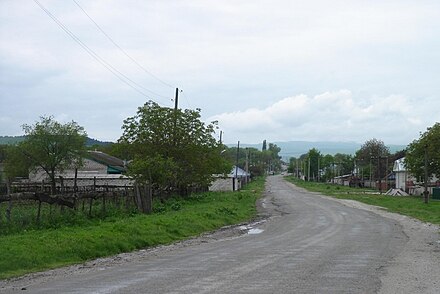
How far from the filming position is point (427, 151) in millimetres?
58750

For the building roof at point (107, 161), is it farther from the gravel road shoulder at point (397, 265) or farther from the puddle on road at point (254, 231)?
the gravel road shoulder at point (397, 265)

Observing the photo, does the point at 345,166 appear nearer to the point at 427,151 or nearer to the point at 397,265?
the point at 427,151

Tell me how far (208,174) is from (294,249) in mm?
28567

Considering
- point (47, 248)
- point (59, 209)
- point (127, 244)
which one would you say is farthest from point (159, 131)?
point (47, 248)

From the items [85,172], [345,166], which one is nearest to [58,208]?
[85,172]

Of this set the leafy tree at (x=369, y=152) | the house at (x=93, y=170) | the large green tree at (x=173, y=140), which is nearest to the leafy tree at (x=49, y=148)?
the house at (x=93, y=170)

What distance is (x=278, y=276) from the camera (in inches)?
470

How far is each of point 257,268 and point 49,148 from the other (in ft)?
158

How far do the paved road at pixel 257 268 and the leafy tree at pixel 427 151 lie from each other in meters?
40.5

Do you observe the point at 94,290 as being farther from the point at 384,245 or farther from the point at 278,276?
the point at 384,245

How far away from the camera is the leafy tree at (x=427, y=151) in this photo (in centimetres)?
5972

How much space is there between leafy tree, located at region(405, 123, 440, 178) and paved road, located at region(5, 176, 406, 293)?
40.5m

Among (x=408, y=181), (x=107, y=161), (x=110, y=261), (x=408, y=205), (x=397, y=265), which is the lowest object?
(x=110, y=261)

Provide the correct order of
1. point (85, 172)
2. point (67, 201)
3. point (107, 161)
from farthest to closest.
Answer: point (107, 161)
point (85, 172)
point (67, 201)
